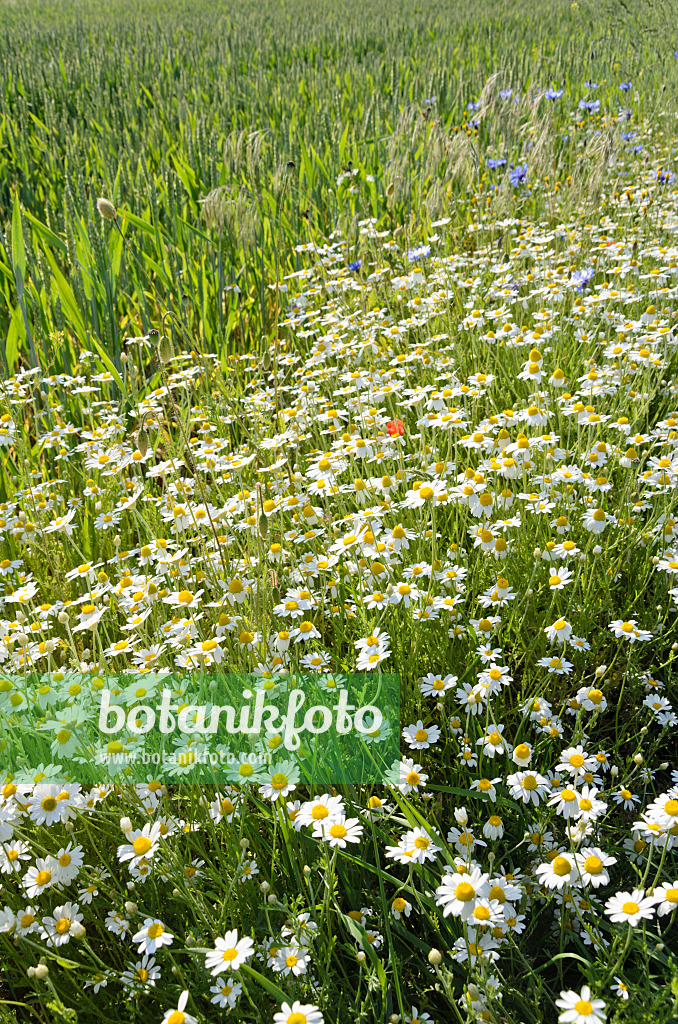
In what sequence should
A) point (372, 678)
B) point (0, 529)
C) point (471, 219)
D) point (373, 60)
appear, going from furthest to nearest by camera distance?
point (373, 60) → point (471, 219) → point (0, 529) → point (372, 678)

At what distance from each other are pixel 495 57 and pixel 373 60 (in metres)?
1.48

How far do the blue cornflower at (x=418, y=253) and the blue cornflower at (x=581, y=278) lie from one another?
0.67 m

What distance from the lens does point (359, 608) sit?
160cm

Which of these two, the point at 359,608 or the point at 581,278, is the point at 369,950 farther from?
the point at 581,278

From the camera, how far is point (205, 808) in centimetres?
129

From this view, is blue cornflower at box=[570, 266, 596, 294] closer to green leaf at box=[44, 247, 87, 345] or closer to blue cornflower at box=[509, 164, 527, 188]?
blue cornflower at box=[509, 164, 527, 188]

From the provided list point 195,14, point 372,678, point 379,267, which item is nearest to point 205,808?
point 372,678

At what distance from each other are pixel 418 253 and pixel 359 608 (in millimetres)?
2171

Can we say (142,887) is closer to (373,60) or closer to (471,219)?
(471,219)

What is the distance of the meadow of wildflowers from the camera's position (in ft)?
3.79

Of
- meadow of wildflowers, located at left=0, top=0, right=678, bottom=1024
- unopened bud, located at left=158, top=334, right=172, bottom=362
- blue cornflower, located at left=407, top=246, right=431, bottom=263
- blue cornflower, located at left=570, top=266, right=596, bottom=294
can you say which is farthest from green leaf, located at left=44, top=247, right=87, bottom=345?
blue cornflower, located at left=570, top=266, right=596, bottom=294

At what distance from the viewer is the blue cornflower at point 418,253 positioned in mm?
3154

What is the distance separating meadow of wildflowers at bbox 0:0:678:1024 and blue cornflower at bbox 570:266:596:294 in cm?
2

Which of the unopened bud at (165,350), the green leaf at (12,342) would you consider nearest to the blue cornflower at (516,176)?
the green leaf at (12,342)
